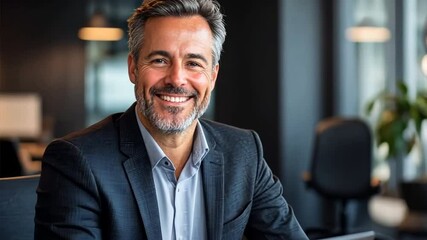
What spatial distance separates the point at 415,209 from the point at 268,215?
11.2ft

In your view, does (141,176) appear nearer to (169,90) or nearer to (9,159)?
(169,90)

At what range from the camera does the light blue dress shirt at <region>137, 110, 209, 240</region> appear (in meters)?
1.79

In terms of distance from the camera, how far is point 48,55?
1000 centimetres

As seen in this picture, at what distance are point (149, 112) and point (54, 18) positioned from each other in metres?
8.64

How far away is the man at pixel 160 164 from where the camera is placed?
5.49 feet

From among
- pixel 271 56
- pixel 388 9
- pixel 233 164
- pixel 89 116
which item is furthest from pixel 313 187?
pixel 89 116

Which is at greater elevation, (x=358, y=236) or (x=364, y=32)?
(x=364, y=32)

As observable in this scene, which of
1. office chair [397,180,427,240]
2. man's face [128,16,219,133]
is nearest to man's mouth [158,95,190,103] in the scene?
man's face [128,16,219,133]

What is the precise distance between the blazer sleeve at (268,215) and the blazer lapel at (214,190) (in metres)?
0.13

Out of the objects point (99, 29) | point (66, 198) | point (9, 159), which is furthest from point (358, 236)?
point (99, 29)

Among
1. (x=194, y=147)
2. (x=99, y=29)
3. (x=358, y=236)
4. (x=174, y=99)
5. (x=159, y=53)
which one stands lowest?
(x=358, y=236)

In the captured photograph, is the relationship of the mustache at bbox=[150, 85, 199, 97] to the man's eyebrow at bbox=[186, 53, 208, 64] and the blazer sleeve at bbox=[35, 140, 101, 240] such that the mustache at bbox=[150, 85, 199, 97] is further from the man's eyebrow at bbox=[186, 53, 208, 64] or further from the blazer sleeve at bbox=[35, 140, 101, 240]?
the blazer sleeve at bbox=[35, 140, 101, 240]

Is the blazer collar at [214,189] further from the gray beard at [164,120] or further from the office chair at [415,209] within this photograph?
the office chair at [415,209]

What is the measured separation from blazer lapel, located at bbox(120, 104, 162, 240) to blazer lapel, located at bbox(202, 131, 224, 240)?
0.15 m
